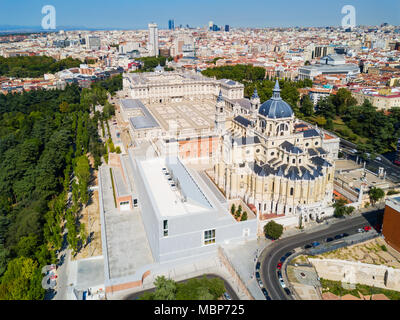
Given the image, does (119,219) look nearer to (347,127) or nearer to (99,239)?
(99,239)

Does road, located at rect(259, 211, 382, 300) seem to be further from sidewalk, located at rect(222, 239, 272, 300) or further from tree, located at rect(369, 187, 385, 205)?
tree, located at rect(369, 187, 385, 205)

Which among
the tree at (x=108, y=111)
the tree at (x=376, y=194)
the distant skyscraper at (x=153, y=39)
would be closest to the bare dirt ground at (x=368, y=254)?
the tree at (x=376, y=194)

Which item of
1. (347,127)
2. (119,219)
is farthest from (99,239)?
(347,127)

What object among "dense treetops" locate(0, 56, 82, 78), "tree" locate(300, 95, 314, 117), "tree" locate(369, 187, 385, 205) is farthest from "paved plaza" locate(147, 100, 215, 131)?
"dense treetops" locate(0, 56, 82, 78)

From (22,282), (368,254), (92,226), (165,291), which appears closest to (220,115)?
(92,226)

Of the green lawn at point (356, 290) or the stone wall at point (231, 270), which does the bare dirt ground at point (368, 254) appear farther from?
the stone wall at point (231, 270)

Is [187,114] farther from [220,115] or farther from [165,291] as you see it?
[165,291]
